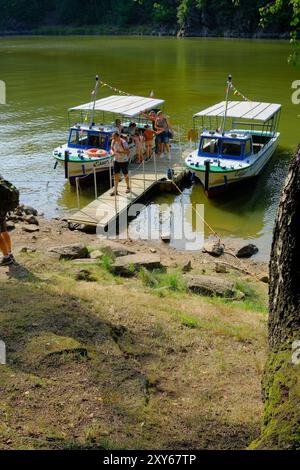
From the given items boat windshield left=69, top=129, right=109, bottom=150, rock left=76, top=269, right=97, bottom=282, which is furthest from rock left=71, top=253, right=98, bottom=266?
boat windshield left=69, top=129, right=109, bottom=150

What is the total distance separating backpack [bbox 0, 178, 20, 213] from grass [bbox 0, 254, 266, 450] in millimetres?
1213

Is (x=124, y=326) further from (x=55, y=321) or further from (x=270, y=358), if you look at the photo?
(x=270, y=358)

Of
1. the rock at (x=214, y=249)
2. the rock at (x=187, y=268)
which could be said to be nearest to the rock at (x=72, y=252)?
the rock at (x=187, y=268)

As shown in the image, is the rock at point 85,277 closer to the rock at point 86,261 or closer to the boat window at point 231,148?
the rock at point 86,261

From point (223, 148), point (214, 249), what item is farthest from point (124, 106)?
point (214, 249)

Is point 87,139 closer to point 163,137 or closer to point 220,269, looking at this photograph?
point 163,137

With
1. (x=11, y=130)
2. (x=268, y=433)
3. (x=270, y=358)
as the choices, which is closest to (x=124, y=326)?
(x=270, y=358)

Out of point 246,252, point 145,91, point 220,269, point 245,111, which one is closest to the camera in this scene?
point 220,269

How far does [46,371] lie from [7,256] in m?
4.42

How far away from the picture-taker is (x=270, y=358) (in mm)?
4555

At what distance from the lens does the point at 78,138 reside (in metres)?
20.2

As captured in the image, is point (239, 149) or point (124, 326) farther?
point (239, 149)

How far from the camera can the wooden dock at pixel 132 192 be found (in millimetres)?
15727

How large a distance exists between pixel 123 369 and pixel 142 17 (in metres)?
106
